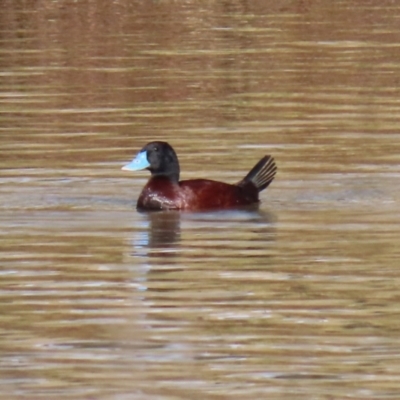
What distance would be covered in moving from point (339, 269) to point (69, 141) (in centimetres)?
529

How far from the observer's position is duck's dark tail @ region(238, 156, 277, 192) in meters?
11.5

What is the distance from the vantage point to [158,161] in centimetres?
1162

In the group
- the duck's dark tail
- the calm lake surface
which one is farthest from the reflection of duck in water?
the calm lake surface

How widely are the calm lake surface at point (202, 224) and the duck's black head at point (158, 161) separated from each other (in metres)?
0.28

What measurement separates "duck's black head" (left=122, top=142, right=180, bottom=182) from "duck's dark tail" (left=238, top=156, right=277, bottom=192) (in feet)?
1.57

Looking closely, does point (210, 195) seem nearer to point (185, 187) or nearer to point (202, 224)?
point (185, 187)

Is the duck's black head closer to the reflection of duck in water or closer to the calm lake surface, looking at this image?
the reflection of duck in water

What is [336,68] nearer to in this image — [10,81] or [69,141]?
[10,81]

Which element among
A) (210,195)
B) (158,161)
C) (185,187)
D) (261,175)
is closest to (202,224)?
(210,195)

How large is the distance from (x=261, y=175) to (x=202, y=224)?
3.05ft

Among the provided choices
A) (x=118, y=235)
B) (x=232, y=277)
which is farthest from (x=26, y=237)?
(x=232, y=277)

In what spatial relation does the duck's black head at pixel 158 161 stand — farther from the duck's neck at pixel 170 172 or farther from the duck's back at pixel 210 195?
the duck's back at pixel 210 195

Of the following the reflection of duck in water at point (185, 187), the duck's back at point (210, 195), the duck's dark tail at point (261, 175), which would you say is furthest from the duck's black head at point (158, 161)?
the duck's dark tail at point (261, 175)

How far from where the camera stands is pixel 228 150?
13273 mm
